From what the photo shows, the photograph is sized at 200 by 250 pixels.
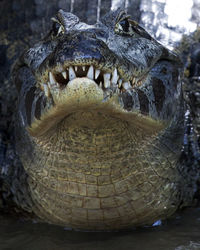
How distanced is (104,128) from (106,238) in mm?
680

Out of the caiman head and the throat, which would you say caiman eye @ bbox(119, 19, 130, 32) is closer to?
the caiman head

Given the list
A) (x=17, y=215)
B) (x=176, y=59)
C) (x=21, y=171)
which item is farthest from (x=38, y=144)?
(x=176, y=59)

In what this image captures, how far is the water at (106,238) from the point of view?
2383mm

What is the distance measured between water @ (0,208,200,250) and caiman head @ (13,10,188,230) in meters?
0.07

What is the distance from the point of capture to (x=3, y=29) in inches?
163

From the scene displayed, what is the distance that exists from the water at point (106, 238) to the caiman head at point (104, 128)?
0.07 m

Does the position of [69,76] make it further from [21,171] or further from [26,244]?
[21,171]

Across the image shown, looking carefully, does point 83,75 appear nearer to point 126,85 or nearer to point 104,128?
point 126,85

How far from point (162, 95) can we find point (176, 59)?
1.46ft

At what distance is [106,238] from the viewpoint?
8.30 feet

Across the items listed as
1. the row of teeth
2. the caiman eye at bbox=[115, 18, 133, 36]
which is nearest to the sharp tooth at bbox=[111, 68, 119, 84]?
the row of teeth

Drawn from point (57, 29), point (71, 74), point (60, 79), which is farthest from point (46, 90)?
point (57, 29)

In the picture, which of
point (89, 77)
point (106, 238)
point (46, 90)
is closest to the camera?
point (89, 77)

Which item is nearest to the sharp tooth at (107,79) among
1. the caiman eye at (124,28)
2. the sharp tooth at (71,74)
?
the sharp tooth at (71,74)
